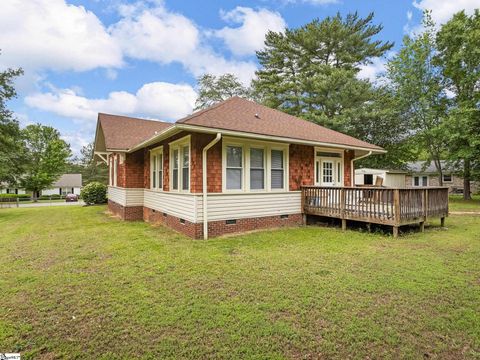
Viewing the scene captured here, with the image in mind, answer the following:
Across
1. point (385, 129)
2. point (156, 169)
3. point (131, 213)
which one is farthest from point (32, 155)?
point (385, 129)

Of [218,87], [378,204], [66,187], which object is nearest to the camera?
[378,204]

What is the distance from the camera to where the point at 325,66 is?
2166cm

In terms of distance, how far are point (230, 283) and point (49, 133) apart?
163 ft

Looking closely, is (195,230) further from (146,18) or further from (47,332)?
(146,18)

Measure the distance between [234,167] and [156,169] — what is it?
4024 millimetres

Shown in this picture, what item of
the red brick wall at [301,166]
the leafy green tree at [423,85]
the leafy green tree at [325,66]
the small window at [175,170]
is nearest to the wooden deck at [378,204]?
the red brick wall at [301,166]

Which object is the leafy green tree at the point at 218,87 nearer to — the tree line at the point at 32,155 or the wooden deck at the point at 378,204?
the tree line at the point at 32,155

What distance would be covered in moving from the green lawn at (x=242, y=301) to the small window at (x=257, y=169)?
2216 millimetres

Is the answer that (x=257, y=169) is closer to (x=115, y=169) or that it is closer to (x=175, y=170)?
(x=175, y=170)

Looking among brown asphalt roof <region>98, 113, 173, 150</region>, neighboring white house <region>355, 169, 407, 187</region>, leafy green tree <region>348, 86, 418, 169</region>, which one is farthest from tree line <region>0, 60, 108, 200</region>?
leafy green tree <region>348, 86, 418, 169</region>

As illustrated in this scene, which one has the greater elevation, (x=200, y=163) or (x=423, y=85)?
(x=423, y=85)

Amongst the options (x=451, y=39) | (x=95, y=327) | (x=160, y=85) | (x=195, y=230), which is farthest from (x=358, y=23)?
(x=95, y=327)

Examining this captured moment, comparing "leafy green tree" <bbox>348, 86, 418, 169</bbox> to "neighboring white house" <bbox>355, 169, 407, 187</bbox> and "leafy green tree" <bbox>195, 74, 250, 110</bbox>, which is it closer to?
"neighboring white house" <bbox>355, 169, 407, 187</bbox>

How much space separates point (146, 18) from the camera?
1237cm
